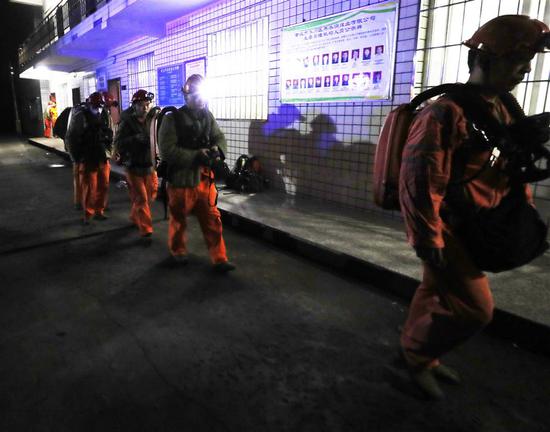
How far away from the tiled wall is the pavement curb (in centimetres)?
150

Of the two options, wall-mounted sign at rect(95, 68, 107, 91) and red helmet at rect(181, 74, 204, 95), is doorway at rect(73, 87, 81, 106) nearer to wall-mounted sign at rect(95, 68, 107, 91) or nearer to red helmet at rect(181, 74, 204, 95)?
wall-mounted sign at rect(95, 68, 107, 91)

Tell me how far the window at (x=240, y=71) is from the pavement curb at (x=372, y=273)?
2666 mm

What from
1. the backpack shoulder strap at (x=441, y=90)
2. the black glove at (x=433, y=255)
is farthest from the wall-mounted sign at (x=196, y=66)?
the black glove at (x=433, y=255)

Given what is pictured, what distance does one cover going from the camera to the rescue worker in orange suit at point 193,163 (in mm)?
3887

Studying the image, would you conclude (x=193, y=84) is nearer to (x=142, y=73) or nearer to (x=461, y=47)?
(x=461, y=47)

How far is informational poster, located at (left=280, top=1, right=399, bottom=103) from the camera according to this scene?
504 centimetres

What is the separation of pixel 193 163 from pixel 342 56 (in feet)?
9.94

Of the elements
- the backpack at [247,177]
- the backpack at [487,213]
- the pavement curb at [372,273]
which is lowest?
the pavement curb at [372,273]

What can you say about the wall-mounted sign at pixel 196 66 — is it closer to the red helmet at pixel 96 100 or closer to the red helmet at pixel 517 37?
the red helmet at pixel 96 100

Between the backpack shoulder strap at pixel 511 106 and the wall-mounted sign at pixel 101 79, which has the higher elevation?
the wall-mounted sign at pixel 101 79

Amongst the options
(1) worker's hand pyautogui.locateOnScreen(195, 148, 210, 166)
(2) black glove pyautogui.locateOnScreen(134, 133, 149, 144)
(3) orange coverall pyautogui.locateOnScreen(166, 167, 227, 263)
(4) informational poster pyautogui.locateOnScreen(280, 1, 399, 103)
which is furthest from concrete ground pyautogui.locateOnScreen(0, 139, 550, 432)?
(4) informational poster pyautogui.locateOnScreen(280, 1, 399, 103)

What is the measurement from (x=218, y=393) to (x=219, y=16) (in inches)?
297

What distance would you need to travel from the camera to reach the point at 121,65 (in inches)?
499

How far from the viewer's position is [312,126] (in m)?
6.21
